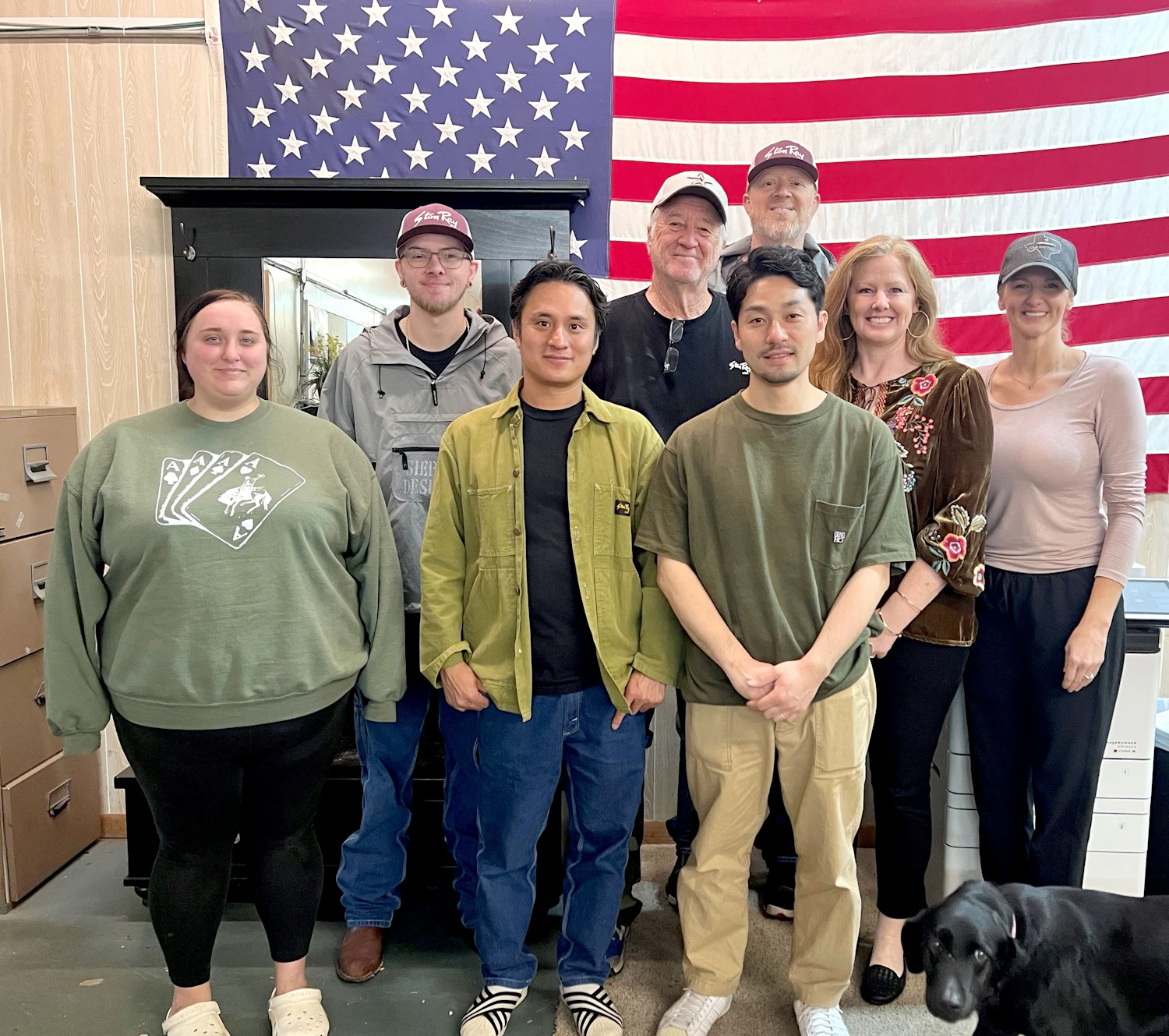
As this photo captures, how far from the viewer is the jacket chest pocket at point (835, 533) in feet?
5.58

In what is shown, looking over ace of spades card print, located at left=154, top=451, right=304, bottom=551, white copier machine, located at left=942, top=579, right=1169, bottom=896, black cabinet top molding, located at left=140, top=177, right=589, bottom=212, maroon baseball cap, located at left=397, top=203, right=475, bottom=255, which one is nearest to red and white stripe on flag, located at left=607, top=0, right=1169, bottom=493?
black cabinet top molding, located at left=140, top=177, right=589, bottom=212

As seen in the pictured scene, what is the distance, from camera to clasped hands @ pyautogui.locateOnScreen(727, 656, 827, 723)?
169 cm

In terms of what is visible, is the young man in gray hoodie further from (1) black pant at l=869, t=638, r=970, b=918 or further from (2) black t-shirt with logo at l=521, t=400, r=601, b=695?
(1) black pant at l=869, t=638, r=970, b=918

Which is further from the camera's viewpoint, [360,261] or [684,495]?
[360,261]

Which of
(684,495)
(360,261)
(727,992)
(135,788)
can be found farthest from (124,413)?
(727,992)

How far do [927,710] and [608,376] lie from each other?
3.53 ft

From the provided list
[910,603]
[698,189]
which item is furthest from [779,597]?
A: [698,189]

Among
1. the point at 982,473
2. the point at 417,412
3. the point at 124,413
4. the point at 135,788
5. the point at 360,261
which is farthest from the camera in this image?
the point at 124,413

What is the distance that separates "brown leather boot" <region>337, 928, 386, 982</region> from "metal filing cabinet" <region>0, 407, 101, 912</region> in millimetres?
1113

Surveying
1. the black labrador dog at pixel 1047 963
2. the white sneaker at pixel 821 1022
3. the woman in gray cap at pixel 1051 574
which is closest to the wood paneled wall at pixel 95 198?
the woman in gray cap at pixel 1051 574

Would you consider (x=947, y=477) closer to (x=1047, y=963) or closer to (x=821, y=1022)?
(x=1047, y=963)

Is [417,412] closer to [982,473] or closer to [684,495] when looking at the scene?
[684,495]

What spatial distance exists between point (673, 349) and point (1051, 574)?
1009 millimetres

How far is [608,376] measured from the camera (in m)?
2.17
